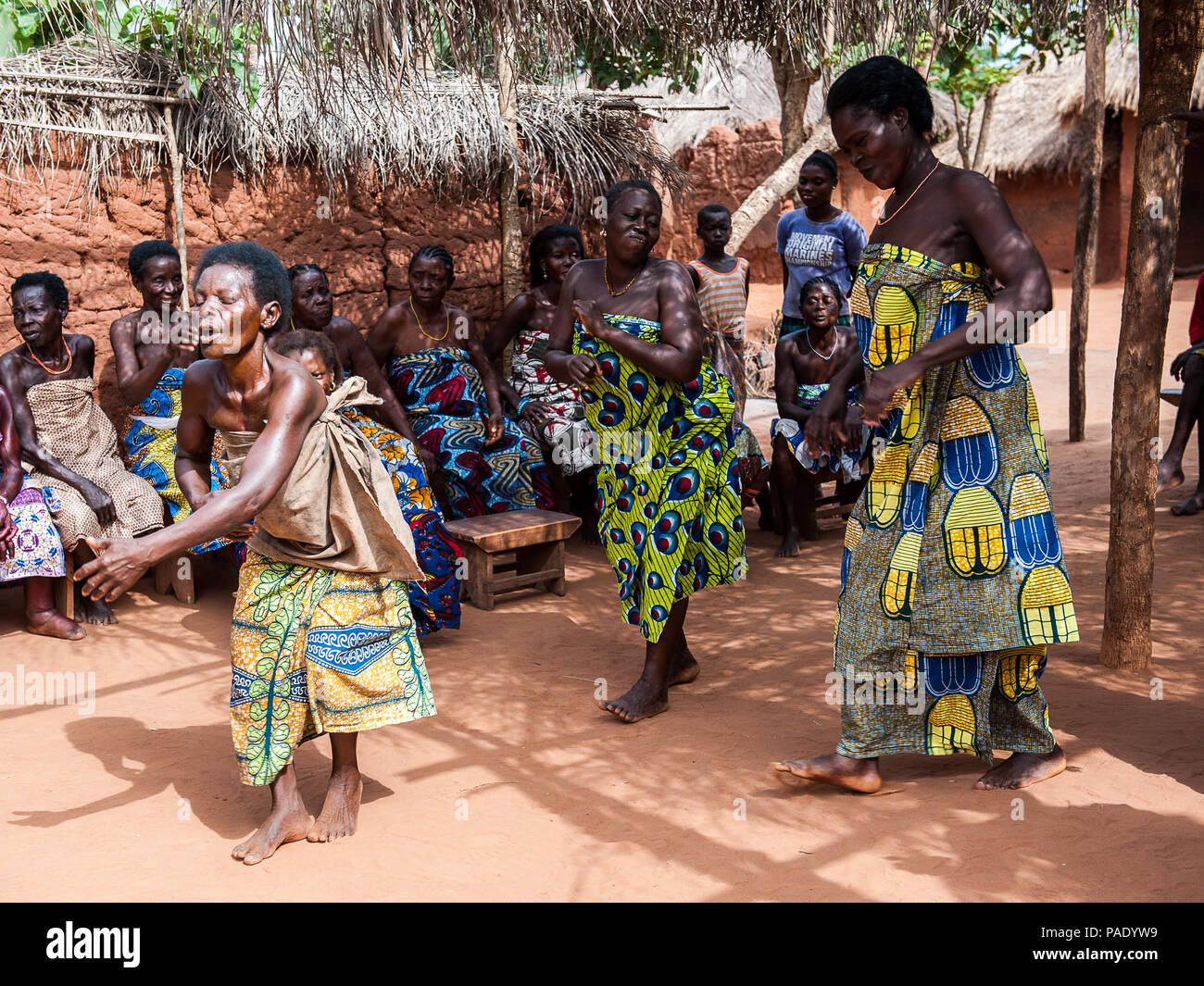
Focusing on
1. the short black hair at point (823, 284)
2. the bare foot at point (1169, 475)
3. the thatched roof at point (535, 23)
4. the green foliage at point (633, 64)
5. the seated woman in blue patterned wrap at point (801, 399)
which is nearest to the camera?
the thatched roof at point (535, 23)

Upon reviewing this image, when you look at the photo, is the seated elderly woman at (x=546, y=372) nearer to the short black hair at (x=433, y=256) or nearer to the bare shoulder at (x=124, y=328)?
the short black hair at (x=433, y=256)

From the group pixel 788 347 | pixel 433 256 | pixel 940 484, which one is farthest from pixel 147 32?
pixel 940 484

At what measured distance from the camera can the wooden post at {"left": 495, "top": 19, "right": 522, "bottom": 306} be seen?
7.18 m

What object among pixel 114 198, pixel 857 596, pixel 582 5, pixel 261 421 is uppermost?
pixel 582 5

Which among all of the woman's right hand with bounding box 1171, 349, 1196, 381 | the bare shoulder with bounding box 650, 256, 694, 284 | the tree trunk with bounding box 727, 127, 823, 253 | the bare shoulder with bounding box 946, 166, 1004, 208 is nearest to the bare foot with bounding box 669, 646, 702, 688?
the bare shoulder with bounding box 650, 256, 694, 284

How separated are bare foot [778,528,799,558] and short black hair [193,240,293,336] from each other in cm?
391

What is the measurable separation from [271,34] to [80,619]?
2883 mm

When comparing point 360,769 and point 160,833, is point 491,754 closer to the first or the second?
point 360,769

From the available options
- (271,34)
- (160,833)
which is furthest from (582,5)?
(160,833)

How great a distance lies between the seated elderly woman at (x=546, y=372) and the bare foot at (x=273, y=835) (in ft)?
11.5

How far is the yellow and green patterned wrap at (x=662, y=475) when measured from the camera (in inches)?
163

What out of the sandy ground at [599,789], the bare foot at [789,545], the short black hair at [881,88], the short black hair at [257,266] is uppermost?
the short black hair at [881,88]

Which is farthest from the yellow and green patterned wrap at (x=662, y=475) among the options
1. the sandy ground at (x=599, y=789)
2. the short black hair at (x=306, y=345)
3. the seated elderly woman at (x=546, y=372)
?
the seated elderly woman at (x=546, y=372)

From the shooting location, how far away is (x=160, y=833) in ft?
10.9
